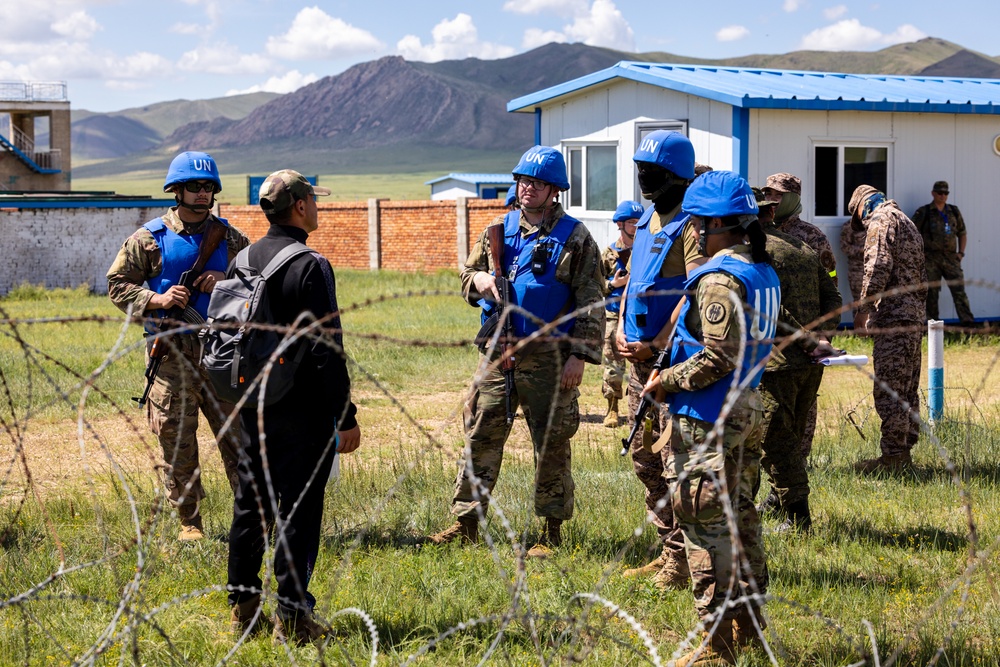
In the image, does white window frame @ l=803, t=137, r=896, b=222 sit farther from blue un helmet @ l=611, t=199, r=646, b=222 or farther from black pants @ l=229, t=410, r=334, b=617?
black pants @ l=229, t=410, r=334, b=617

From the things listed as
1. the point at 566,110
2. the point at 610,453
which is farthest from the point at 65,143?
the point at 610,453

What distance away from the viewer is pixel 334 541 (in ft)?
17.1

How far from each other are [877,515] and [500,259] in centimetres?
242

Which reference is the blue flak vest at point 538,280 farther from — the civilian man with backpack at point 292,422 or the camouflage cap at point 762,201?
the civilian man with backpack at point 292,422

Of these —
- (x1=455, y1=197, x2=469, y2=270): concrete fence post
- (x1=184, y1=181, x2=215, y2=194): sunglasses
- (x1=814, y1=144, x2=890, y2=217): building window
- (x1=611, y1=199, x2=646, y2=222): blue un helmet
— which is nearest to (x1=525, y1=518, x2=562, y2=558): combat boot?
(x1=184, y1=181, x2=215, y2=194): sunglasses

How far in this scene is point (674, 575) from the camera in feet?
15.3

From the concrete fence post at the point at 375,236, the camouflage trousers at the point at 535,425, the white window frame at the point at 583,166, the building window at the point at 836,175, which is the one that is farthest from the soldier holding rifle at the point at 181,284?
the concrete fence post at the point at 375,236

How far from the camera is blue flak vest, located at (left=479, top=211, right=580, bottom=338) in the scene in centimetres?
514

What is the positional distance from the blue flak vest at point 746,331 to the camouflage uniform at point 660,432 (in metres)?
0.43

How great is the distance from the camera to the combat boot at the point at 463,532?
529 cm

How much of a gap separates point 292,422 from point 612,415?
5336 mm

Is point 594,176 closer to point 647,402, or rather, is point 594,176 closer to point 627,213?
point 627,213

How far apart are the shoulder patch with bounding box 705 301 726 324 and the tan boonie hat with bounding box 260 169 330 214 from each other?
156cm

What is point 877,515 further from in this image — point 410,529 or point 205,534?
point 205,534
